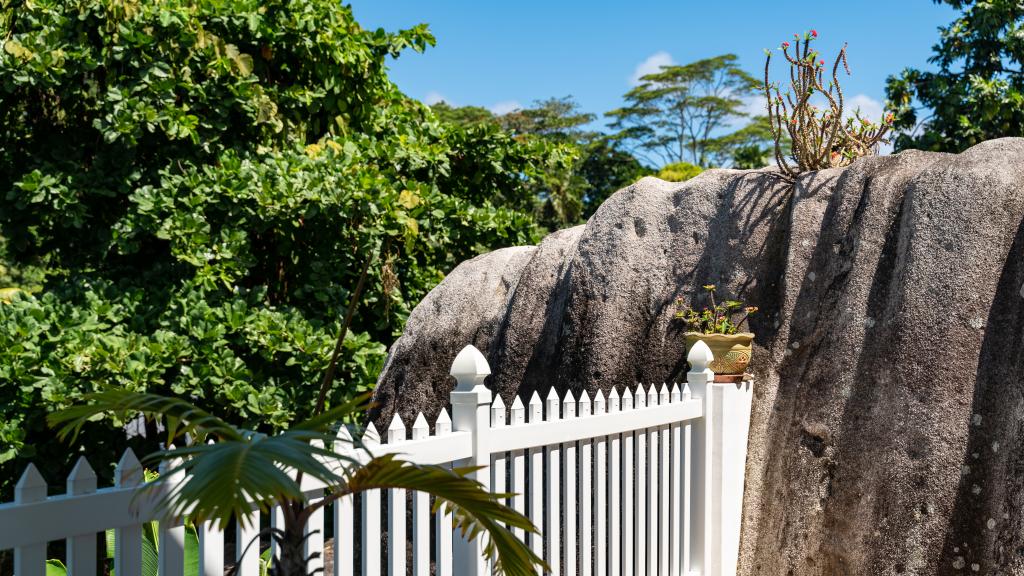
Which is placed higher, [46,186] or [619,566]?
[46,186]

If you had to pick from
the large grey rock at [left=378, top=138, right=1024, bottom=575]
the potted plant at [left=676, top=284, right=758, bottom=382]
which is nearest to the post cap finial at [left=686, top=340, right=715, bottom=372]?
the potted plant at [left=676, top=284, right=758, bottom=382]

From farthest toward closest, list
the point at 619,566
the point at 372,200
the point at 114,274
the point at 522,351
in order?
the point at 114,274, the point at 372,200, the point at 522,351, the point at 619,566

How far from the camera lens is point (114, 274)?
805 cm

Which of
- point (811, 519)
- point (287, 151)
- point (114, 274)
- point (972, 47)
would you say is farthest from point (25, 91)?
point (972, 47)

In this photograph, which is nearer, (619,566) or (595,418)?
(595,418)

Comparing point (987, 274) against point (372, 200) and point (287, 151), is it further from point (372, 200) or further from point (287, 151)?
point (287, 151)

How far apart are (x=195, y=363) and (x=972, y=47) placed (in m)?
14.5

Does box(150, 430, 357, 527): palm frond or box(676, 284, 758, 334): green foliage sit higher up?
box(676, 284, 758, 334): green foliage

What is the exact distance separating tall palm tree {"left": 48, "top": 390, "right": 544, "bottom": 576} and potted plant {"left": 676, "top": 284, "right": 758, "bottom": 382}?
9.94ft

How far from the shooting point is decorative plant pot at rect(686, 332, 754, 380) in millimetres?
5219

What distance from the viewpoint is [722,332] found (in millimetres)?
5414

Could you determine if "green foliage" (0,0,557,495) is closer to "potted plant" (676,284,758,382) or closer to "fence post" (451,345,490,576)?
"potted plant" (676,284,758,382)

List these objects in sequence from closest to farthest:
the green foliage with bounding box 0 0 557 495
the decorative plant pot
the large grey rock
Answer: the large grey rock < the decorative plant pot < the green foliage with bounding box 0 0 557 495

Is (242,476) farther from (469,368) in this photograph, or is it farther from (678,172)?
(678,172)
